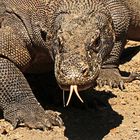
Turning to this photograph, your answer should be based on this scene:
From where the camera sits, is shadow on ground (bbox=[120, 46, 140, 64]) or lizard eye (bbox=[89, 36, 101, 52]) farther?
shadow on ground (bbox=[120, 46, 140, 64])

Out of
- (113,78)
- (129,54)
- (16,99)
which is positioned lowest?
(129,54)

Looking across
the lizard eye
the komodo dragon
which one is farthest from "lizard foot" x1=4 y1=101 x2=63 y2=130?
the lizard eye

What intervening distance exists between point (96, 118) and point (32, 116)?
2.39ft

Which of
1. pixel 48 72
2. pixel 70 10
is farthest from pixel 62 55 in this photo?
pixel 48 72

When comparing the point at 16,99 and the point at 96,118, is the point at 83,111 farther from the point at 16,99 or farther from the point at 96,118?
the point at 16,99

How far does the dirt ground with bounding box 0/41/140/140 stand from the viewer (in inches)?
259

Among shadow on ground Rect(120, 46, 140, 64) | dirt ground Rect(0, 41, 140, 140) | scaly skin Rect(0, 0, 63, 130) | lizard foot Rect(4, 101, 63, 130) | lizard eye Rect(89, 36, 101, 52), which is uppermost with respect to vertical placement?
lizard eye Rect(89, 36, 101, 52)

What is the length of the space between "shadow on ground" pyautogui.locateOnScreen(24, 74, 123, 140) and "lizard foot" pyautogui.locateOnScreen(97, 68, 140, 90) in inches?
10.3

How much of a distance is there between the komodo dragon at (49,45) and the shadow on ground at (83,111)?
263 mm

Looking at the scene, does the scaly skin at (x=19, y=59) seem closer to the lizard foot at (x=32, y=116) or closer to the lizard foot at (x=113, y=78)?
the lizard foot at (x=32, y=116)

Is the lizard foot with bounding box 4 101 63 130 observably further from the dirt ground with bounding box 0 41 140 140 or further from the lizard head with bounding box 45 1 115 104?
the lizard head with bounding box 45 1 115 104

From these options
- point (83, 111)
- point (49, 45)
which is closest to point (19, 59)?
point (49, 45)

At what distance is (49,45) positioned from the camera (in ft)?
22.3

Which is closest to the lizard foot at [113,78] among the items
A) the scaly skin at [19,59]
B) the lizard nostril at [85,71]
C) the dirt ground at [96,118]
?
the dirt ground at [96,118]
